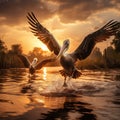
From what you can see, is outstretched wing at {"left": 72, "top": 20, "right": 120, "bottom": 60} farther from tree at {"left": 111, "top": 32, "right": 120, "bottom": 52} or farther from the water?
tree at {"left": 111, "top": 32, "right": 120, "bottom": 52}

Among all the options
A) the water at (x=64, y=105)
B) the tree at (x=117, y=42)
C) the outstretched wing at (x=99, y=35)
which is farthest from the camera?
the tree at (x=117, y=42)

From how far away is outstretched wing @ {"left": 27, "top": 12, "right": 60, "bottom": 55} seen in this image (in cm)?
1625

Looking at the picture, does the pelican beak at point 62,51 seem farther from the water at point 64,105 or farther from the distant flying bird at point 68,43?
the water at point 64,105

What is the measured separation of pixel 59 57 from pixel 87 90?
6.58 ft

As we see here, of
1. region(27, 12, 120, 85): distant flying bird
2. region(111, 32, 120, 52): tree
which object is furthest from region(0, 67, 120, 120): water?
region(111, 32, 120, 52): tree

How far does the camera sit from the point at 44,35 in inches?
651

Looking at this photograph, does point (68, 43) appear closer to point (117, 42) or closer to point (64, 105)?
point (64, 105)

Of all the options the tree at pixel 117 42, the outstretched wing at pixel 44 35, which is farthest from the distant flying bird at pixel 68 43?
the tree at pixel 117 42

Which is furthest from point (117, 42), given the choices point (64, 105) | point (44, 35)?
point (64, 105)

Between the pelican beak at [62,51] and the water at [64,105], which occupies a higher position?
the pelican beak at [62,51]

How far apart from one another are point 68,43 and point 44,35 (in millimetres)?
1310

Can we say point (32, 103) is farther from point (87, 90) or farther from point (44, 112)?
point (87, 90)

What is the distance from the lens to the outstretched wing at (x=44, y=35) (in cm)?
1625

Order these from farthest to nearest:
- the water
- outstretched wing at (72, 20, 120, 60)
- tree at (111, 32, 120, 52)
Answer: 1. tree at (111, 32, 120, 52)
2. outstretched wing at (72, 20, 120, 60)
3. the water
